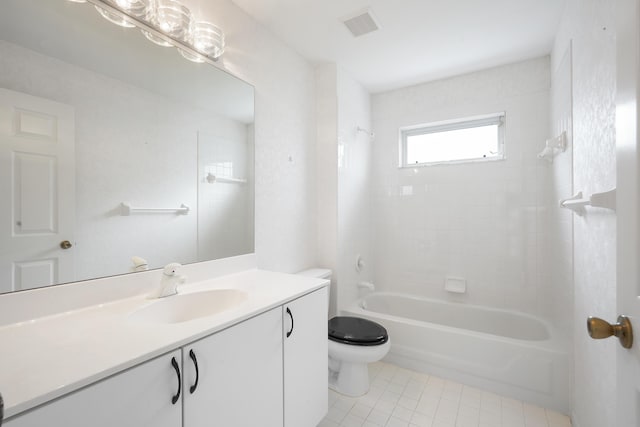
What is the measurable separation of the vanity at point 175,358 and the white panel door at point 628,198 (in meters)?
0.97

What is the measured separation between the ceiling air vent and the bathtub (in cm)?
212

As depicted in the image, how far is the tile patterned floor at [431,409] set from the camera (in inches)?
62.1

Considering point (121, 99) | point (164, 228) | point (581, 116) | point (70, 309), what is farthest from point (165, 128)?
point (581, 116)

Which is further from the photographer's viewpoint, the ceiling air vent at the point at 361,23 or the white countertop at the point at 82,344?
the ceiling air vent at the point at 361,23

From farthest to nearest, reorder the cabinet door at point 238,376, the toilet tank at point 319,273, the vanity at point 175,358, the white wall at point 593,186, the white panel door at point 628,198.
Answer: the toilet tank at point 319,273, the white wall at point 593,186, the cabinet door at point 238,376, the vanity at point 175,358, the white panel door at point 628,198

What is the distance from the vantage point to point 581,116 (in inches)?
53.0

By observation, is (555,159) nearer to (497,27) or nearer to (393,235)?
(497,27)

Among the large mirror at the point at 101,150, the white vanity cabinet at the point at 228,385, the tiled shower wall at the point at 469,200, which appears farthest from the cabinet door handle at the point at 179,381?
the tiled shower wall at the point at 469,200

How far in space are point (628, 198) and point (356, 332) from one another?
62.1 inches

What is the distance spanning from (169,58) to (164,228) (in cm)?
83

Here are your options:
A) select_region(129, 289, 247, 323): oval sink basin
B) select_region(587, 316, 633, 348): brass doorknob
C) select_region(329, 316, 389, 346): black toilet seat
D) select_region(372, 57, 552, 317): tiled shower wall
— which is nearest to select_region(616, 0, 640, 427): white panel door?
select_region(587, 316, 633, 348): brass doorknob

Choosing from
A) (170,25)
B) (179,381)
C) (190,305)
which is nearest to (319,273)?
(190,305)

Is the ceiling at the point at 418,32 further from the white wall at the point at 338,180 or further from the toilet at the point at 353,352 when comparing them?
the toilet at the point at 353,352

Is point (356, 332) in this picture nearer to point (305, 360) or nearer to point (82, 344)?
point (305, 360)
